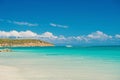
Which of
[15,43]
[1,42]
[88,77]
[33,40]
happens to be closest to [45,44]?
[33,40]

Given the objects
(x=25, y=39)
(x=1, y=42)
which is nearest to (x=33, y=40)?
(x=25, y=39)

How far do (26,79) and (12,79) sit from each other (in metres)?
Result: 0.65

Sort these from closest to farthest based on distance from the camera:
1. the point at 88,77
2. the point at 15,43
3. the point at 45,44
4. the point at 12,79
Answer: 1. the point at 12,79
2. the point at 88,77
3. the point at 15,43
4. the point at 45,44

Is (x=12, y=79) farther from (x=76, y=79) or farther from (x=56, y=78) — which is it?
(x=76, y=79)

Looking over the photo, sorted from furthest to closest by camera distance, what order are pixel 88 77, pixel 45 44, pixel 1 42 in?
1. pixel 45 44
2. pixel 1 42
3. pixel 88 77

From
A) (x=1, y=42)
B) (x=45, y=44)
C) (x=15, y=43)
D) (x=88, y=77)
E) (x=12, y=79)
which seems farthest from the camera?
(x=45, y=44)

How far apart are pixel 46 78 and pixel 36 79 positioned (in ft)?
1.81

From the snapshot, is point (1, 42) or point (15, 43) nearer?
point (1, 42)

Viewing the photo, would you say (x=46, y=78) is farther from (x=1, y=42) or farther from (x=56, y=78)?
(x=1, y=42)

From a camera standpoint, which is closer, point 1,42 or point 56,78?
point 56,78

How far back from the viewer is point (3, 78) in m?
12.8

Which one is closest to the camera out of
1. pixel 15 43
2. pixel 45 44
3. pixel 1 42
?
pixel 1 42

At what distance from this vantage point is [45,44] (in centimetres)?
16938

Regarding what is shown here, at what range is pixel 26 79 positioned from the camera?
12.8 meters
